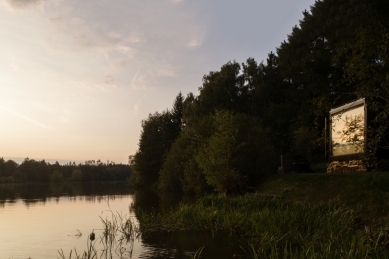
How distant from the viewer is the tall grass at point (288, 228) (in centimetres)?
868

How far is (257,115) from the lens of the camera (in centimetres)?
5159

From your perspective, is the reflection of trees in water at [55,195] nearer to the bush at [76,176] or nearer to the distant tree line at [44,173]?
the distant tree line at [44,173]

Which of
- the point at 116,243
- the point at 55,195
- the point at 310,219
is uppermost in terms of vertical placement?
the point at 310,219

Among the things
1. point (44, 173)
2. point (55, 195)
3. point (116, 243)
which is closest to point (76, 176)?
point (44, 173)

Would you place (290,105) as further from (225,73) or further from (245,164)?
(245,164)

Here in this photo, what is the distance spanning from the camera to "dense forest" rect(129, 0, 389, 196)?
30.4 meters

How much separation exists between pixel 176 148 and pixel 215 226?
34.0 m

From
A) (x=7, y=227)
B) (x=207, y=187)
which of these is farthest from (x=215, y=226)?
(x=207, y=187)

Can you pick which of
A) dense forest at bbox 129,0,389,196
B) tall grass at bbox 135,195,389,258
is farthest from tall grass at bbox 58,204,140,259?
dense forest at bbox 129,0,389,196

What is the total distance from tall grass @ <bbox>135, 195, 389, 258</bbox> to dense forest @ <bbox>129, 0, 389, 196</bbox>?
185 inches

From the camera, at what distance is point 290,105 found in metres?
49.4

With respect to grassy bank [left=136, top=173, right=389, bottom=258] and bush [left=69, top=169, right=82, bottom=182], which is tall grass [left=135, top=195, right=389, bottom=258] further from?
bush [left=69, top=169, right=82, bottom=182]

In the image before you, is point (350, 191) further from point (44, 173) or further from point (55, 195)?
point (44, 173)

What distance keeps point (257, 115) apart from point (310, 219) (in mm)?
39059
